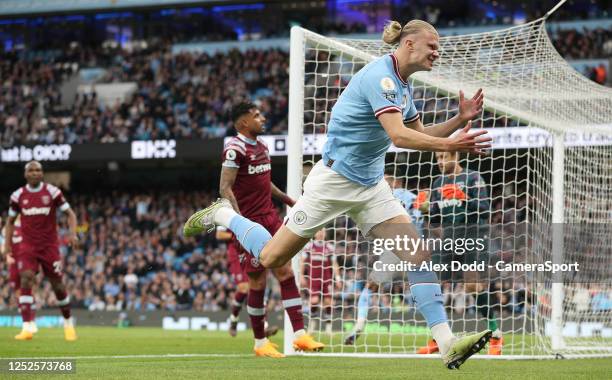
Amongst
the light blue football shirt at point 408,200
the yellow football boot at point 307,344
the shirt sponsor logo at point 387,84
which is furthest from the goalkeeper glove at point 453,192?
the shirt sponsor logo at point 387,84

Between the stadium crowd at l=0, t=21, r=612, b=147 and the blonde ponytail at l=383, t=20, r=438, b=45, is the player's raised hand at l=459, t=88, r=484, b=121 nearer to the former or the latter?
the blonde ponytail at l=383, t=20, r=438, b=45

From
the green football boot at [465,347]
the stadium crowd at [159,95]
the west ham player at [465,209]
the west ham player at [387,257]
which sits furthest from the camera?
the stadium crowd at [159,95]

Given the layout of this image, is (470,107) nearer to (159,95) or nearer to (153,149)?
(153,149)

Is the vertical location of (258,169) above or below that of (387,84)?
below

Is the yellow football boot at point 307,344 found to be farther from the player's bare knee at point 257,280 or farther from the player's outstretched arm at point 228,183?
the player's outstretched arm at point 228,183

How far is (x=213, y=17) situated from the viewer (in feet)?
119

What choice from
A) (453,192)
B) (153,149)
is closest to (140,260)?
(153,149)

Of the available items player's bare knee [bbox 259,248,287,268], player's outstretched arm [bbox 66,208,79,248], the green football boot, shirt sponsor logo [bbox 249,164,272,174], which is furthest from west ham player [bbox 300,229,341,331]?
the green football boot

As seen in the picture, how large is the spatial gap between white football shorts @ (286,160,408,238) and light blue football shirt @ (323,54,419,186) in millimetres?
63

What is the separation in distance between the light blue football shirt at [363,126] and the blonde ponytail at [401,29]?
0.49ft

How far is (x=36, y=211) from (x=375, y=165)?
7.63 meters

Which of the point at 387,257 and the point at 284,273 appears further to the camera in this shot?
the point at 387,257

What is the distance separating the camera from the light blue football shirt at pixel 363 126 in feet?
18.9

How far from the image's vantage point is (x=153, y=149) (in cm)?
2816
